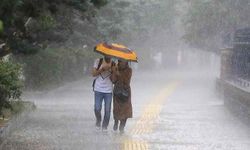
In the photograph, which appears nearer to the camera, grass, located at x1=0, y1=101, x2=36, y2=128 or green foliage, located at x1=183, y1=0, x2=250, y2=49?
grass, located at x1=0, y1=101, x2=36, y2=128

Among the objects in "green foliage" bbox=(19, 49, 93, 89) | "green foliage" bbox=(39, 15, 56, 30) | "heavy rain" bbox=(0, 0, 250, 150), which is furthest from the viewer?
"green foliage" bbox=(19, 49, 93, 89)

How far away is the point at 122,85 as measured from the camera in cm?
1447

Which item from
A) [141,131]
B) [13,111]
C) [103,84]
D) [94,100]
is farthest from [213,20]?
[103,84]

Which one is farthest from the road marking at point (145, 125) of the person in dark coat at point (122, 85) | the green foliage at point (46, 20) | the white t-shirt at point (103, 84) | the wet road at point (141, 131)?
the green foliage at point (46, 20)

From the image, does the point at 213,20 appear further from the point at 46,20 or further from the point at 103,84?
the point at 46,20

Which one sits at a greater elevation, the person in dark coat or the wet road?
the person in dark coat

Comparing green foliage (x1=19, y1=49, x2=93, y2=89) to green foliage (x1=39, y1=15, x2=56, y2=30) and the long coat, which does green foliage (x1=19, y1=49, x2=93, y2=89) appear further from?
green foliage (x1=39, y1=15, x2=56, y2=30)

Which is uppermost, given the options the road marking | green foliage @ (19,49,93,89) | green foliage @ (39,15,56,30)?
green foliage @ (39,15,56,30)

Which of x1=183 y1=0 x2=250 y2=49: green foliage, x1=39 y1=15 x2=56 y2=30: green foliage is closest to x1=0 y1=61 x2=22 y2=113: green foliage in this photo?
x1=39 y1=15 x2=56 y2=30: green foliage

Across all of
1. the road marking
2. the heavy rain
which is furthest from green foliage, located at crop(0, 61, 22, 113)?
the road marking

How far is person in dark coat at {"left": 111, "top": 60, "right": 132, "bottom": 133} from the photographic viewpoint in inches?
569

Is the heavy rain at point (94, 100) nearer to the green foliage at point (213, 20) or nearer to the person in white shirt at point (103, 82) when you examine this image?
the person in white shirt at point (103, 82)

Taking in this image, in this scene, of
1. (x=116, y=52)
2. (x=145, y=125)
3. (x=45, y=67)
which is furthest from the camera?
(x=45, y=67)

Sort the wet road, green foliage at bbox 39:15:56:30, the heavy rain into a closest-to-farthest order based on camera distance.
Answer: green foliage at bbox 39:15:56:30, the heavy rain, the wet road
